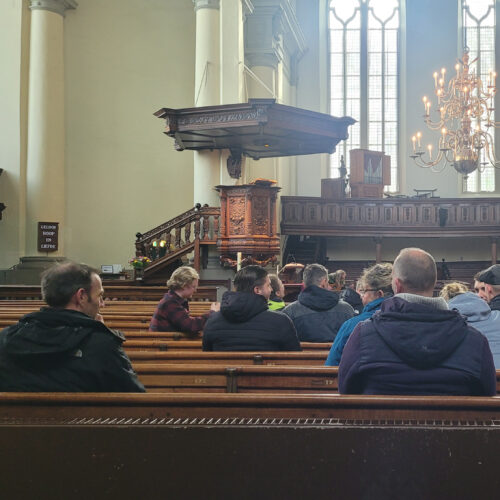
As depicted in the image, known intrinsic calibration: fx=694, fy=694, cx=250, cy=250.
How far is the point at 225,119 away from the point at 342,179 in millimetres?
8998

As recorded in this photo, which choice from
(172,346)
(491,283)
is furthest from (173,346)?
(491,283)

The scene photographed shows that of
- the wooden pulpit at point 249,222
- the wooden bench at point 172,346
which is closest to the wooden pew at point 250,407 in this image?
the wooden bench at point 172,346

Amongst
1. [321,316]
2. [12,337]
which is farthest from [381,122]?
[12,337]

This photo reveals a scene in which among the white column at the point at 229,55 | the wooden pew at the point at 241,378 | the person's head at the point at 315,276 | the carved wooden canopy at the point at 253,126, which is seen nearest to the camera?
the wooden pew at the point at 241,378

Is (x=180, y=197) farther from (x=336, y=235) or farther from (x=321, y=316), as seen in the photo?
(x=321, y=316)

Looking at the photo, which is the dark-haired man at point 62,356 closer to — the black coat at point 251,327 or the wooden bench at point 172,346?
the black coat at point 251,327

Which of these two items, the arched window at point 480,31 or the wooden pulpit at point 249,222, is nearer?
the wooden pulpit at point 249,222

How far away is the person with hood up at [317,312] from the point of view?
487 centimetres

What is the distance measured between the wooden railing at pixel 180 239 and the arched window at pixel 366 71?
10379mm

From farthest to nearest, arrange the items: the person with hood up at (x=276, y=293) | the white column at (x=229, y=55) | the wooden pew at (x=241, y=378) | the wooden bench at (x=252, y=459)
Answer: the white column at (x=229, y=55) < the person with hood up at (x=276, y=293) < the wooden pew at (x=241, y=378) < the wooden bench at (x=252, y=459)

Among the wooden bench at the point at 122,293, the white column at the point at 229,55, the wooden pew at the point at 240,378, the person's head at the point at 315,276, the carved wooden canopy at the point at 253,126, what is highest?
the white column at the point at 229,55

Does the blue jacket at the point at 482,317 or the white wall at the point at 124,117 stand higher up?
the white wall at the point at 124,117

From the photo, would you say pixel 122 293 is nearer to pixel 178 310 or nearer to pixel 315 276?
pixel 178 310

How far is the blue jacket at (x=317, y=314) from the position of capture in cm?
487
